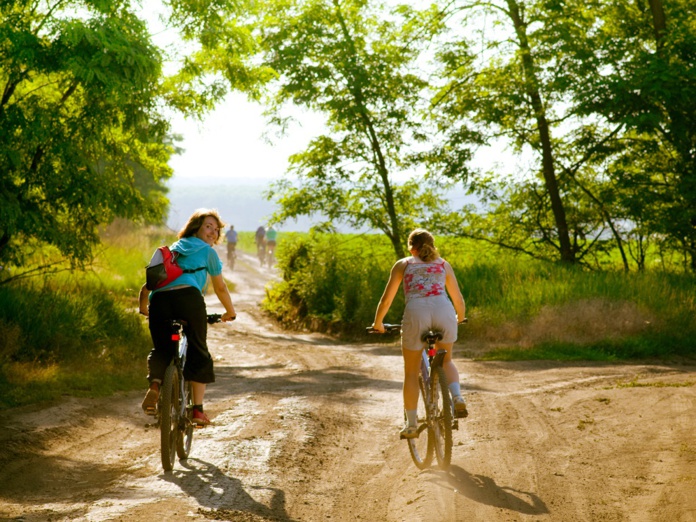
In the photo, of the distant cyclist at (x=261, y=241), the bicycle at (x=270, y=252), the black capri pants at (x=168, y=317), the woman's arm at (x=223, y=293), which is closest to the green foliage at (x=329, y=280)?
the woman's arm at (x=223, y=293)

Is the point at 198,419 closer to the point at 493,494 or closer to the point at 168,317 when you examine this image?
the point at 168,317

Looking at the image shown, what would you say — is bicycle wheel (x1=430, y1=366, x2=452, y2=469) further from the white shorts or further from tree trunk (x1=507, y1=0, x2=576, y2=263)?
tree trunk (x1=507, y1=0, x2=576, y2=263)

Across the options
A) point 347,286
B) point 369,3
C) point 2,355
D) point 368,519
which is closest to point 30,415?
point 2,355

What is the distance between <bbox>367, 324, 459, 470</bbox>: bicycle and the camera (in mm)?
7109

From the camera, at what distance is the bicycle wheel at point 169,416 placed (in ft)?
23.3

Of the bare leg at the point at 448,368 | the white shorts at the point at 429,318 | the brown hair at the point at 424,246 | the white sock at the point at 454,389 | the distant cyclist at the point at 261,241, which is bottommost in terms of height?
the white sock at the point at 454,389

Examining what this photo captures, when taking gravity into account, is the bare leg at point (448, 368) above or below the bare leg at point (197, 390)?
above

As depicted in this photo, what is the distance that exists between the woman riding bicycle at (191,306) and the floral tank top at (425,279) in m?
1.53

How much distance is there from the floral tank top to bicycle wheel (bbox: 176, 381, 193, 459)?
217cm

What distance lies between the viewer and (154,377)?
7277 millimetres

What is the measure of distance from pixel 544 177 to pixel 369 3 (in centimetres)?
687

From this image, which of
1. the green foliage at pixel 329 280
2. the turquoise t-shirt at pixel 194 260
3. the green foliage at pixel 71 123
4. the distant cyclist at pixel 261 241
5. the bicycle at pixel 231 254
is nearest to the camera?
the turquoise t-shirt at pixel 194 260

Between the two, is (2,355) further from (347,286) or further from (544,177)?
(544,177)

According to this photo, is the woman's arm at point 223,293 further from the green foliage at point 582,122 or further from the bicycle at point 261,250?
the bicycle at point 261,250
